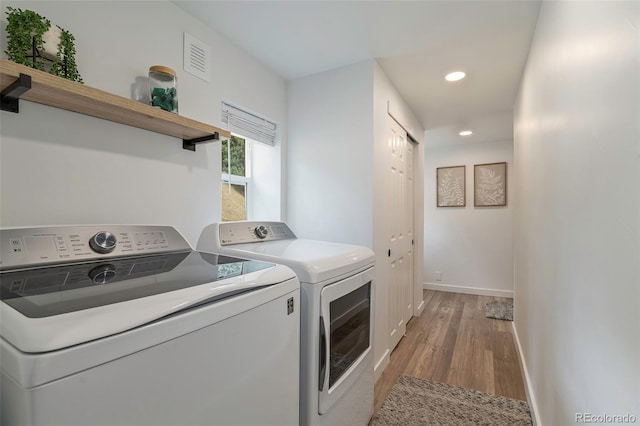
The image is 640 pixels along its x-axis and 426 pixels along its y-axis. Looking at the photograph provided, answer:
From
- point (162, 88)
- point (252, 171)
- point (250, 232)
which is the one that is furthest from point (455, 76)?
point (162, 88)

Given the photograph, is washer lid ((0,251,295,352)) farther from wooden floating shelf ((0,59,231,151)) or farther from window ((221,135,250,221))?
window ((221,135,250,221))

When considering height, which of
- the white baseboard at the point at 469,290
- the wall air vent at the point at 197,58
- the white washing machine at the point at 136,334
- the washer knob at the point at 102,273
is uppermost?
the wall air vent at the point at 197,58

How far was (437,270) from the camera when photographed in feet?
16.1

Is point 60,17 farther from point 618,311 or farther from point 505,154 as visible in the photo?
point 505,154

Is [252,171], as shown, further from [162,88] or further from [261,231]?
[162,88]

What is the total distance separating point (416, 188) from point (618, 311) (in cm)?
296

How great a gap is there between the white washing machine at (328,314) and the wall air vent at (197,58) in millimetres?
909

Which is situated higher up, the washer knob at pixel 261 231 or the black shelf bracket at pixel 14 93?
the black shelf bracket at pixel 14 93

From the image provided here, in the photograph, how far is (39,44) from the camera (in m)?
1.02

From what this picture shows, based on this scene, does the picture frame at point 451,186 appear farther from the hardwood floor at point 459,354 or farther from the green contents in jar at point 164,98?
the green contents in jar at point 164,98

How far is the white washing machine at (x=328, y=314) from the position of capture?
45.0 inches

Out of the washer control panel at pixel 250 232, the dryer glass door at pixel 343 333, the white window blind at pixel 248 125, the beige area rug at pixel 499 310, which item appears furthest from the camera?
the beige area rug at pixel 499 310

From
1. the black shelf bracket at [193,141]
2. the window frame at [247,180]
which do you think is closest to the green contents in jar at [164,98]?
the black shelf bracket at [193,141]

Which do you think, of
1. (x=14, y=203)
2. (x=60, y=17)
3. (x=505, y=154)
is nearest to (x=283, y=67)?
(x=60, y=17)
